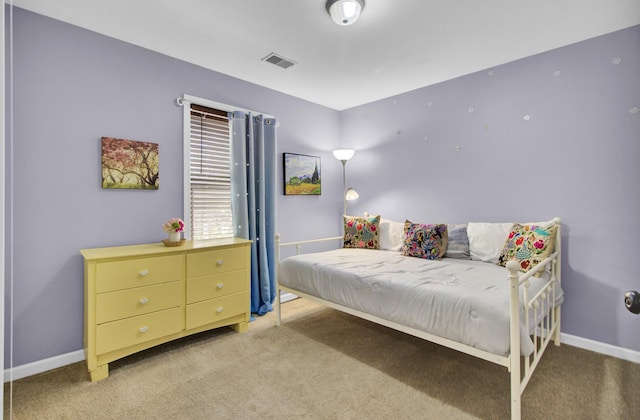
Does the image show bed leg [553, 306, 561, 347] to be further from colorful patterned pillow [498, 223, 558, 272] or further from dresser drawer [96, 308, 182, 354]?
dresser drawer [96, 308, 182, 354]

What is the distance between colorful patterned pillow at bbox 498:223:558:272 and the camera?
222 cm

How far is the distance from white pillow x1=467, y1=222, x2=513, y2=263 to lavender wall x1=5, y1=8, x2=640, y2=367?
0.19 meters

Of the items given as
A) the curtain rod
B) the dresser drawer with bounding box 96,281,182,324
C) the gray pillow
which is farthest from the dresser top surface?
the gray pillow

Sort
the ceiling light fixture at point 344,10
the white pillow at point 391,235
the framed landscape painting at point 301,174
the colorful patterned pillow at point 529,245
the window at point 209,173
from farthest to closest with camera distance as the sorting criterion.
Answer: the framed landscape painting at point 301,174, the white pillow at point 391,235, the window at point 209,173, the colorful patterned pillow at point 529,245, the ceiling light fixture at point 344,10

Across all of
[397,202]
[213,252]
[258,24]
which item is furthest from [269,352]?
[258,24]

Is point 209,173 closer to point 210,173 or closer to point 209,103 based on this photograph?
point 210,173

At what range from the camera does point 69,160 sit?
2.23 meters

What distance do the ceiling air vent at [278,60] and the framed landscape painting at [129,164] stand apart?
1.16 metres

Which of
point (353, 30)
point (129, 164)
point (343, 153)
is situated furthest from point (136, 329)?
point (343, 153)

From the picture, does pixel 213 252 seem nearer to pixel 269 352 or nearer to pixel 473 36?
pixel 269 352

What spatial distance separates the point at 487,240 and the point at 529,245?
1.38ft

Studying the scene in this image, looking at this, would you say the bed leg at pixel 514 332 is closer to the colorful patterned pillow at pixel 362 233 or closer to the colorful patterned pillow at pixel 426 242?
the colorful patterned pillow at pixel 426 242

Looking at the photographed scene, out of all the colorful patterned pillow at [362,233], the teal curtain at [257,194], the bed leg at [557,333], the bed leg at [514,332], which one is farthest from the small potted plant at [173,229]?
the bed leg at [557,333]

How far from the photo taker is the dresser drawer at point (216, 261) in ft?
7.99
